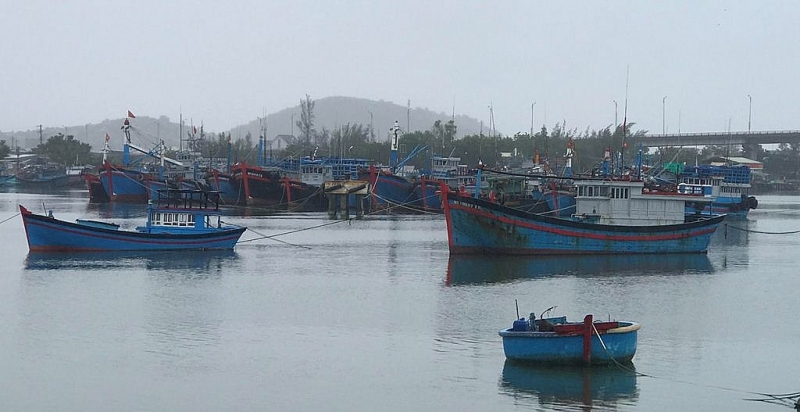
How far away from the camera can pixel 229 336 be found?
34.6m

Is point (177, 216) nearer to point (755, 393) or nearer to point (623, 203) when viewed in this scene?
point (623, 203)

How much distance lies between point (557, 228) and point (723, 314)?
16.7 meters

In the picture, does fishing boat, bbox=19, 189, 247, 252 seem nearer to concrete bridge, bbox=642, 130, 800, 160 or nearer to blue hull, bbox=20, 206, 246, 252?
blue hull, bbox=20, 206, 246, 252

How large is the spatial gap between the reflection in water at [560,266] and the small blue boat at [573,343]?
1928 cm

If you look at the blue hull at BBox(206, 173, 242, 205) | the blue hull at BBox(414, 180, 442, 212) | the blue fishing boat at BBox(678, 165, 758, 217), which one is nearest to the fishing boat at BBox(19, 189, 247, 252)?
the blue hull at BBox(414, 180, 442, 212)

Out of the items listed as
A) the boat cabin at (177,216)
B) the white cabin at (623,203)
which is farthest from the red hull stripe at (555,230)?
the boat cabin at (177,216)

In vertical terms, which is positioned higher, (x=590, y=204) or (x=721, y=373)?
(x=590, y=204)

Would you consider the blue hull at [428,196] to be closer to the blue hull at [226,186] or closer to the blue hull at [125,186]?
the blue hull at [226,186]

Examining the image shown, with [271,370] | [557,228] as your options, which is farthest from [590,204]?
[271,370]

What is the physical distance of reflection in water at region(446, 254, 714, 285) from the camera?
5088 cm

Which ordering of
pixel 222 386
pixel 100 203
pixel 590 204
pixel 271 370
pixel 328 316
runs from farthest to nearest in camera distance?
pixel 100 203 → pixel 590 204 → pixel 328 316 → pixel 271 370 → pixel 222 386

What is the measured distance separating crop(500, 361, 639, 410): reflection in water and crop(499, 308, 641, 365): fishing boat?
0.26m

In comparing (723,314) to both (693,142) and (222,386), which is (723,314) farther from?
(693,142)

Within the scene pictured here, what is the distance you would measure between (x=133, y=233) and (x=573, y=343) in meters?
34.5
